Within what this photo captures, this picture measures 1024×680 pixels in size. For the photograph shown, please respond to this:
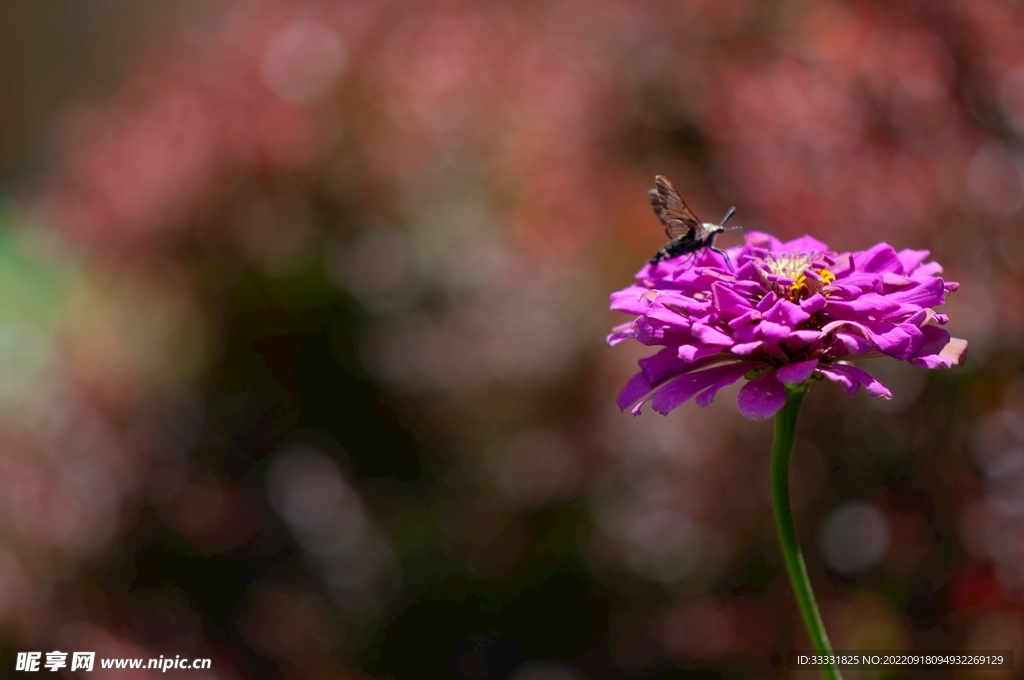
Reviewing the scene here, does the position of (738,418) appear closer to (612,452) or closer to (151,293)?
(612,452)

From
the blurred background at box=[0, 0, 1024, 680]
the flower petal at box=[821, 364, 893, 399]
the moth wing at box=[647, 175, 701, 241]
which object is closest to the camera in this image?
the flower petal at box=[821, 364, 893, 399]

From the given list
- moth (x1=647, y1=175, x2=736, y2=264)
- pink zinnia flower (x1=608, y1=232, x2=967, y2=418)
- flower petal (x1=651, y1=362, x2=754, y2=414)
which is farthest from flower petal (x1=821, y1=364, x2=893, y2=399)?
moth (x1=647, y1=175, x2=736, y2=264)

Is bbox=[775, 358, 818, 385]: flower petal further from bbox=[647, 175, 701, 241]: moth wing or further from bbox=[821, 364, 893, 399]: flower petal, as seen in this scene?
bbox=[647, 175, 701, 241]: moth wing

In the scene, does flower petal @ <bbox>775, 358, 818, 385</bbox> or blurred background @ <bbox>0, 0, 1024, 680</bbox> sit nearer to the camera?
flower petal @ <bbox>775, 358, 818, 385</bbox>

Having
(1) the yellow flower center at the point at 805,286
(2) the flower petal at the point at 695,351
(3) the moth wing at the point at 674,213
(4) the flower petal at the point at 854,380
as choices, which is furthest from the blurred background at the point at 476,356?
(2) the flower petal at the point at 695,351

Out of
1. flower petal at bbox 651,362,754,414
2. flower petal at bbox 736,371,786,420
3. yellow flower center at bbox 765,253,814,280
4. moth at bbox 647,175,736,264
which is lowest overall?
flower petal at bbox 736,371,786,420

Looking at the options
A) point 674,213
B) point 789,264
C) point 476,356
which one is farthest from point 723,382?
point 476,356
